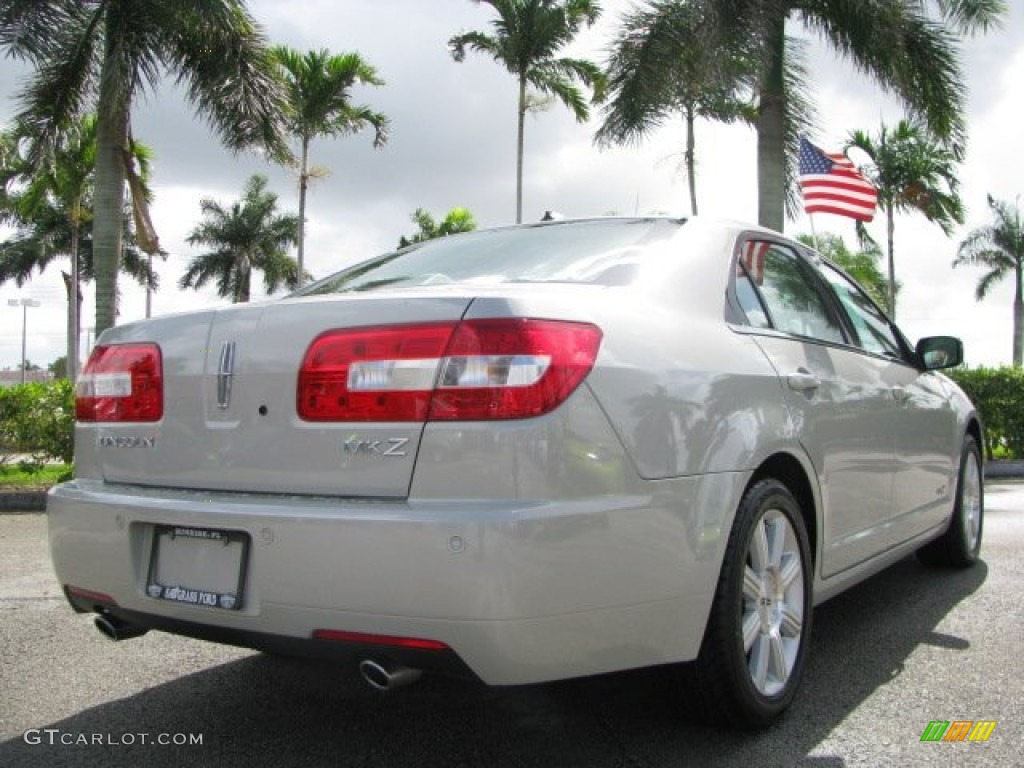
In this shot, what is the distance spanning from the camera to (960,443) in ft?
15.7

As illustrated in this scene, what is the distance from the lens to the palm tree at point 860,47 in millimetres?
12664

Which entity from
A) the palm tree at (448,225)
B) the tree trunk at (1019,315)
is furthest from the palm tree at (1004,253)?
the palm tree at (448,225)

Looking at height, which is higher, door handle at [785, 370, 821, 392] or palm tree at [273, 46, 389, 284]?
palm tree at [273, 46, 389, 284]

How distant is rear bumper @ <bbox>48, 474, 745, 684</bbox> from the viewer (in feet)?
6.93

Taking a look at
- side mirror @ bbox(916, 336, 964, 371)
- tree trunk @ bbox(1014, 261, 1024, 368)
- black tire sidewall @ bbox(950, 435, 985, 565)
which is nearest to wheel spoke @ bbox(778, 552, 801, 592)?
side mirror @ bbox(916, 336, 964, 371)

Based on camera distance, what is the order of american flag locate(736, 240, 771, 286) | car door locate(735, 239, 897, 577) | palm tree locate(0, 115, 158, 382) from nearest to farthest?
car door locate(735, 239, 897, 577), american flag locate(736, 240, 771, 286), palm tree locate(0, 115, 158, 382)

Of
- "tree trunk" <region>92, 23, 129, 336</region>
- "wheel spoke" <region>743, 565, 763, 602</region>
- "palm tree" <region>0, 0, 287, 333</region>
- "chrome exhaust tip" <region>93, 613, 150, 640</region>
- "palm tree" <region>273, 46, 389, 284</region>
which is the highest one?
"palm tree" <region>273, 46, 389, 284</region>

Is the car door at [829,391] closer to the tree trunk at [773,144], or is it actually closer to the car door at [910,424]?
the car door at [910,424]

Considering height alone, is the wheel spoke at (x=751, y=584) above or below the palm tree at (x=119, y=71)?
below

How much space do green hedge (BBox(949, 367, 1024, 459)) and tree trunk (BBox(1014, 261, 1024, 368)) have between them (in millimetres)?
31818

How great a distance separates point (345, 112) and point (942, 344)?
20551mm

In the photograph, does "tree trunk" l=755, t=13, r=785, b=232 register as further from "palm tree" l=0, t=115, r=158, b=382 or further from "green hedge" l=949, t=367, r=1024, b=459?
"palm tree" l=0, t=115, r=158, b=382

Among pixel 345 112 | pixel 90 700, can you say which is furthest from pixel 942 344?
pixel 345 112

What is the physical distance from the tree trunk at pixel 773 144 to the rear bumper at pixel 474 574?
11.4 m
